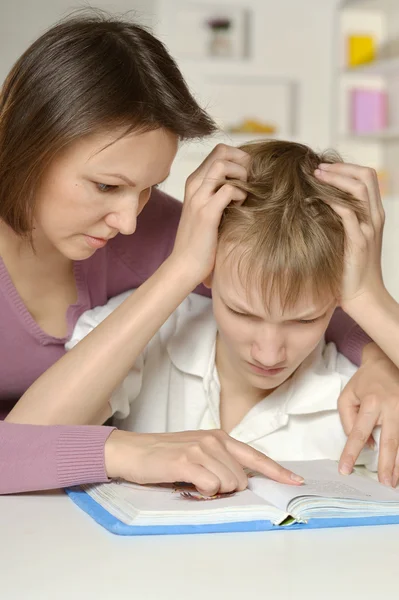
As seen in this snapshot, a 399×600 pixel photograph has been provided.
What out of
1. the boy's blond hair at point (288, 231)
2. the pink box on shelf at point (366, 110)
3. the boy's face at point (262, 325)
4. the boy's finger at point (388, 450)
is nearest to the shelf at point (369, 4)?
the pink box on shelf at point (366, 110)

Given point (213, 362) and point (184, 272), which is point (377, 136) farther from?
point (184, 272)

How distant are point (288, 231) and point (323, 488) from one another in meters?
0.39

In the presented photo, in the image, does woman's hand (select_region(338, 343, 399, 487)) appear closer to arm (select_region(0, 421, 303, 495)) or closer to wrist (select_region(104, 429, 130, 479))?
arm (select_region(0, 421, 303, 495))

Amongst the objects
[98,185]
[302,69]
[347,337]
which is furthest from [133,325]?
[302,69]

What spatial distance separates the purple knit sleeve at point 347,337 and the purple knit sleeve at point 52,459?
54 centimetres

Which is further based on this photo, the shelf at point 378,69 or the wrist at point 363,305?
the shelf at point 378,69

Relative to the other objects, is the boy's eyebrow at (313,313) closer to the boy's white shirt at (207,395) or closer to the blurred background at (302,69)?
the boy's white shirt at (207,395)

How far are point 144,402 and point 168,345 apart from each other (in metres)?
0.11

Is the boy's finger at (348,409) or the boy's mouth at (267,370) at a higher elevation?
the boy's mouth at (267,370)

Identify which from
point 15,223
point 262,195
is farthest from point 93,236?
point 262,195

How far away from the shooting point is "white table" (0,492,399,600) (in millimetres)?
756

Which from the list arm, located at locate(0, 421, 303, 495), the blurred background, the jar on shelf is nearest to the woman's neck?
arm, located at locate(0, 421, 303, 495)

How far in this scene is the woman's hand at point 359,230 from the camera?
1.29 meters

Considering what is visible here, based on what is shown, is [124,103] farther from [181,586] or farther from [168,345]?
[181,586]
